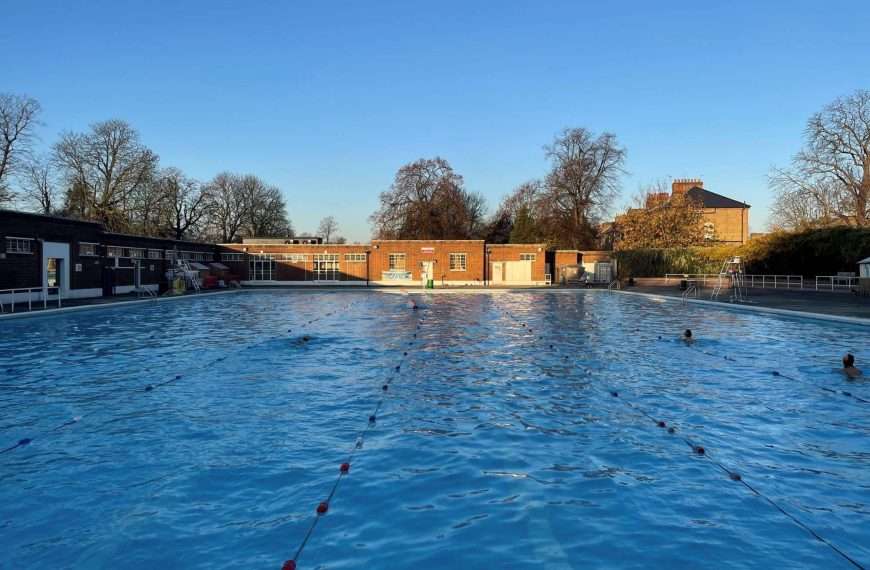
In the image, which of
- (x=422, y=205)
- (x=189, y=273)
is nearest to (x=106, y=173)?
(x=189, y=273)

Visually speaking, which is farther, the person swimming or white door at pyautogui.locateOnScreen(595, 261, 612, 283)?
white door at pyautogui.locateOnScreen(595, 261, 612, 283)

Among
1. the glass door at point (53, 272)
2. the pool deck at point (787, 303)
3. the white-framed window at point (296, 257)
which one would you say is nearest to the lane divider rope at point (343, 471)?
the pool deck at point (787, 303)

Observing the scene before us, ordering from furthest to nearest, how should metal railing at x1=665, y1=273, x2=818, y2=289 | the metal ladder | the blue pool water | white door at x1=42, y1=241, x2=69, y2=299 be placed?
1. the metal ladder
2. metal railing at x1=665, y1=273, x2=818, y2=289
3. white door at x1=42, y1=241, x2=69, y2=299
4. the blue pool water

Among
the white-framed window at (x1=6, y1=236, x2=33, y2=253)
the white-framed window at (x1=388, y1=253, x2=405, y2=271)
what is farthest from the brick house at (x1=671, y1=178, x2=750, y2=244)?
the white-framed window at (x1=6, y1=236, x2=33, y2=253)

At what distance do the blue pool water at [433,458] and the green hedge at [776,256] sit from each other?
72.6 ft

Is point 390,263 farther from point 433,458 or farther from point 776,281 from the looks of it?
point 433,458

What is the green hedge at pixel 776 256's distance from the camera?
3189cm

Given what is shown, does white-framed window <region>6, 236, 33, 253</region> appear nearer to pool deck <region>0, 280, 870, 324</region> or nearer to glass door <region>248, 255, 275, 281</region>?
pool deck <region>0, 280, 870, 324</region>

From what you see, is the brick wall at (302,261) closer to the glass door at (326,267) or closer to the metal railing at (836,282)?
the glass door at (326,267)

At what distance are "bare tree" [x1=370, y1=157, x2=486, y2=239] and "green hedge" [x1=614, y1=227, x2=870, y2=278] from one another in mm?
19840

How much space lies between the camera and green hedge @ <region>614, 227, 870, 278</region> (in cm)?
3189

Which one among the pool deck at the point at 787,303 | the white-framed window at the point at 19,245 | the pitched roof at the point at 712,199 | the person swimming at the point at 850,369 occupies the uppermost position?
the pitched roof at the point at 712,199

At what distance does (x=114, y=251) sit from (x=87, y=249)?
306 centimetres

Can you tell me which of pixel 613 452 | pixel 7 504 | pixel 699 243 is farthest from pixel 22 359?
pixel 699 243
